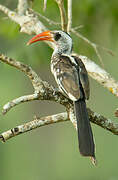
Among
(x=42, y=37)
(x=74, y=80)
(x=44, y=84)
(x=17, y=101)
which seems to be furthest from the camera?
(x=42, y=37)

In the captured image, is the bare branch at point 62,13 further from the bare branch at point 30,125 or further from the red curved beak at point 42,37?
the bare branch at point 30,125

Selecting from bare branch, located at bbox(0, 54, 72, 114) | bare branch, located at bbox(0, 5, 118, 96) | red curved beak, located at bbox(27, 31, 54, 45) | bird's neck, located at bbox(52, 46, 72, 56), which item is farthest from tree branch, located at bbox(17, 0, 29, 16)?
bare branch, located at bbox(0, 54, 72, 114)

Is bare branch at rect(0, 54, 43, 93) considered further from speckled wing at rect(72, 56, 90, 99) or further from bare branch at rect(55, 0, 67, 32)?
bare branch at rect(55, 0, 67, 32)

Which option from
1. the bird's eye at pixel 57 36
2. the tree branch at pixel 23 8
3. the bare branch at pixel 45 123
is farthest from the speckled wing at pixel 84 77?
Result: the tree branch at pixel 23 8

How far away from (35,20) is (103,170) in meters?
9.22

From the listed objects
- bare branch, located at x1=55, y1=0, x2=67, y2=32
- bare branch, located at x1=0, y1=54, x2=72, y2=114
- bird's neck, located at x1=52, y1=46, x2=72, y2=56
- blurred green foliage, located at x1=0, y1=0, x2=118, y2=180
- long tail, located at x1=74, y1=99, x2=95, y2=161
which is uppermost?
blurred green foliage, located at x1=0, y1=0, x2=118, y2=180

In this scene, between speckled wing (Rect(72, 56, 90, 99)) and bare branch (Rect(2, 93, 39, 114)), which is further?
speckled wing (Rect(72, 56, 90, 99))

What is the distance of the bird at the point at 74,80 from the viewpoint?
5.26m

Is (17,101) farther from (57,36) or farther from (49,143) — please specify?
(49,143)

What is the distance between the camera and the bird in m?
5.26

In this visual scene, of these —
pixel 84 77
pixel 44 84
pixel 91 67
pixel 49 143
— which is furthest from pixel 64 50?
pixel 49 143

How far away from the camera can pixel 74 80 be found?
225 inches

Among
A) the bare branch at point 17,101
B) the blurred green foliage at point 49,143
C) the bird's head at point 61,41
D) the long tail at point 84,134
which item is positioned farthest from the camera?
the blurred green foliage at point 49,143

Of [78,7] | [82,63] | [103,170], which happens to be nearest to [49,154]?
[103,170]
